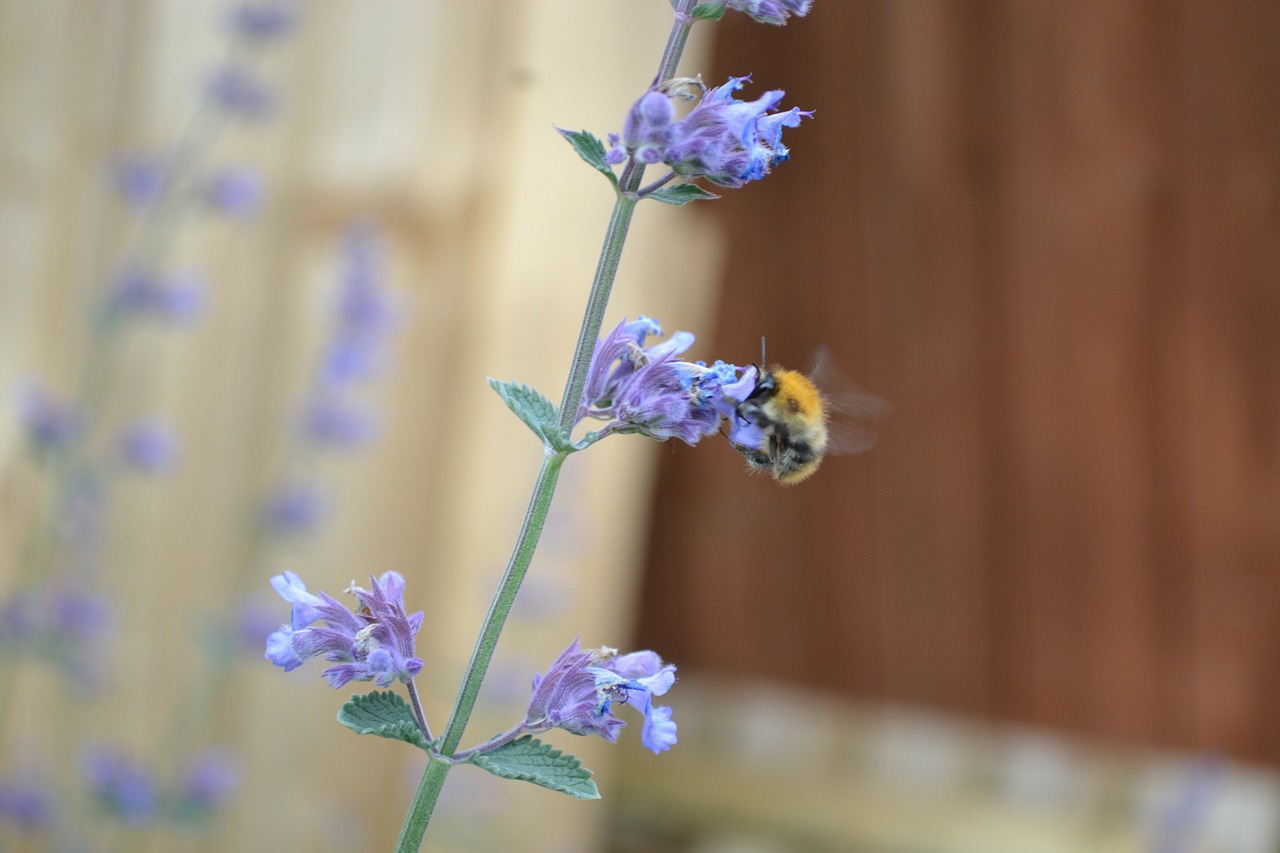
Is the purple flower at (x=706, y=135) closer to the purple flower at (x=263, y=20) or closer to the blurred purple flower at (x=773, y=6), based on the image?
the blurred purple flower at (x=773, y=6)

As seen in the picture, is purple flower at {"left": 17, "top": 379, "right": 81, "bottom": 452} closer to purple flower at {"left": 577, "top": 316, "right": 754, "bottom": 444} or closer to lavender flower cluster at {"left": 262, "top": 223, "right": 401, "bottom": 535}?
lavender flower cluster at {"left": 262, "top": 223, "right": 401, "bottom": 535}

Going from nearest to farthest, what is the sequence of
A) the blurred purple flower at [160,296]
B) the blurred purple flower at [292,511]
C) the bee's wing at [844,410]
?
the bee's wing at [844,410] → the blurred purple flower at [160,296] → the blurred purple flower at [292,511]

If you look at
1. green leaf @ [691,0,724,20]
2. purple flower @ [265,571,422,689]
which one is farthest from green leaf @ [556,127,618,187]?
purple flower @ [265,571,422,689]

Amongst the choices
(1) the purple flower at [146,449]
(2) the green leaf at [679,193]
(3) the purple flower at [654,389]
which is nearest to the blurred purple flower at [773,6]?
(2) the green leaf at [679,193]

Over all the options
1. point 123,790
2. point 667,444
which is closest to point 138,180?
point 123,790

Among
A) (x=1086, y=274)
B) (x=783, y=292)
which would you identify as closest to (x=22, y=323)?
(x=783, y=292)

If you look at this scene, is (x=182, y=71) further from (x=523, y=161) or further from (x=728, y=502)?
(x=728, y=502)

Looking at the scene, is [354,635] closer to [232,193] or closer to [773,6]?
[773,6]
